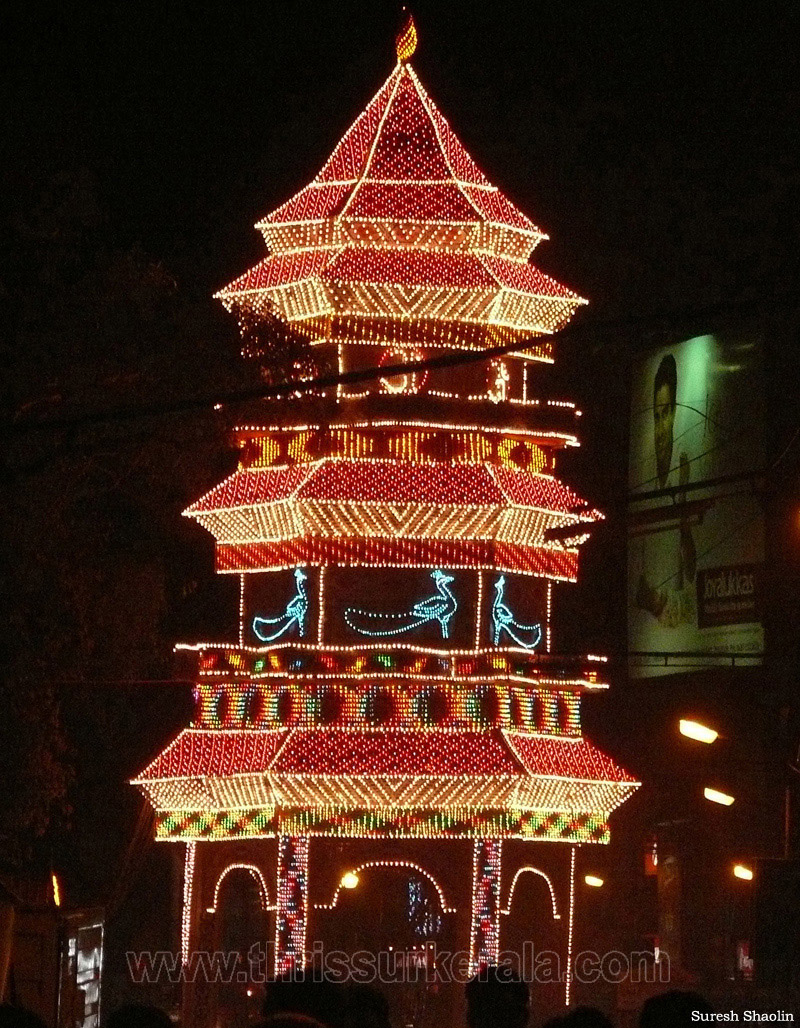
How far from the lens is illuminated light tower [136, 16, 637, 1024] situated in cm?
3294

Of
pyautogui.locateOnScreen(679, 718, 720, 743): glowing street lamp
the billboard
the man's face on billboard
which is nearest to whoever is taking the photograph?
pyautogui.locateOnScreen(679, 718, 720, 743): glowing street lamp

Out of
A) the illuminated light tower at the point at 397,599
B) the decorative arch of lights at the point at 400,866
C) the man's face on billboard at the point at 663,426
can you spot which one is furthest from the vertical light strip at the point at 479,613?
the man's face on billboard at the point at 663,426

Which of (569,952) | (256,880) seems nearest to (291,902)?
(256,880)

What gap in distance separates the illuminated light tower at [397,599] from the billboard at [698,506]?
3.81 meters

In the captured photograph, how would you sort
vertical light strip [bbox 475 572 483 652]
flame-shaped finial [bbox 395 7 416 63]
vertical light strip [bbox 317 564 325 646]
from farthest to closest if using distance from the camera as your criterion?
flame-shaped finial [bbox 395 7 416 63]
vertical light strip [bbox 475 572 483 652]
vertical light strip [bbox 317 564 325 646]

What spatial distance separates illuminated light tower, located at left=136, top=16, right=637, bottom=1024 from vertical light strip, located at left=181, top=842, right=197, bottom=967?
40 mm

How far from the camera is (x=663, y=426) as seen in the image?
42.3m

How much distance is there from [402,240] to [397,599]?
4899mm

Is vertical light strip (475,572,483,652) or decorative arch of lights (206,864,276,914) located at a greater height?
vertical light strip (475,572,483,652)

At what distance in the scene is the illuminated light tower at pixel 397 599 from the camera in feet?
108

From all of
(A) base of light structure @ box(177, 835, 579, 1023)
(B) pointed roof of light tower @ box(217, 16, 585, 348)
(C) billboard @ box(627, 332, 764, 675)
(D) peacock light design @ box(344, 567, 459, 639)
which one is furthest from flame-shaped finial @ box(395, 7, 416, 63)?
(A) base of light structure @ box(177, 835, 579, 1023)

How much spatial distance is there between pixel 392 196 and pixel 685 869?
13.2 metres

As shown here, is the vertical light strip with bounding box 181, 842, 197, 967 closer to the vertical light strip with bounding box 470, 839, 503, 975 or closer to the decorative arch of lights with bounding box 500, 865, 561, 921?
the vertical light strip with bounding box 470, 839, 503, 975

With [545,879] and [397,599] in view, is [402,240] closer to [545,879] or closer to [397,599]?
[397,599]
